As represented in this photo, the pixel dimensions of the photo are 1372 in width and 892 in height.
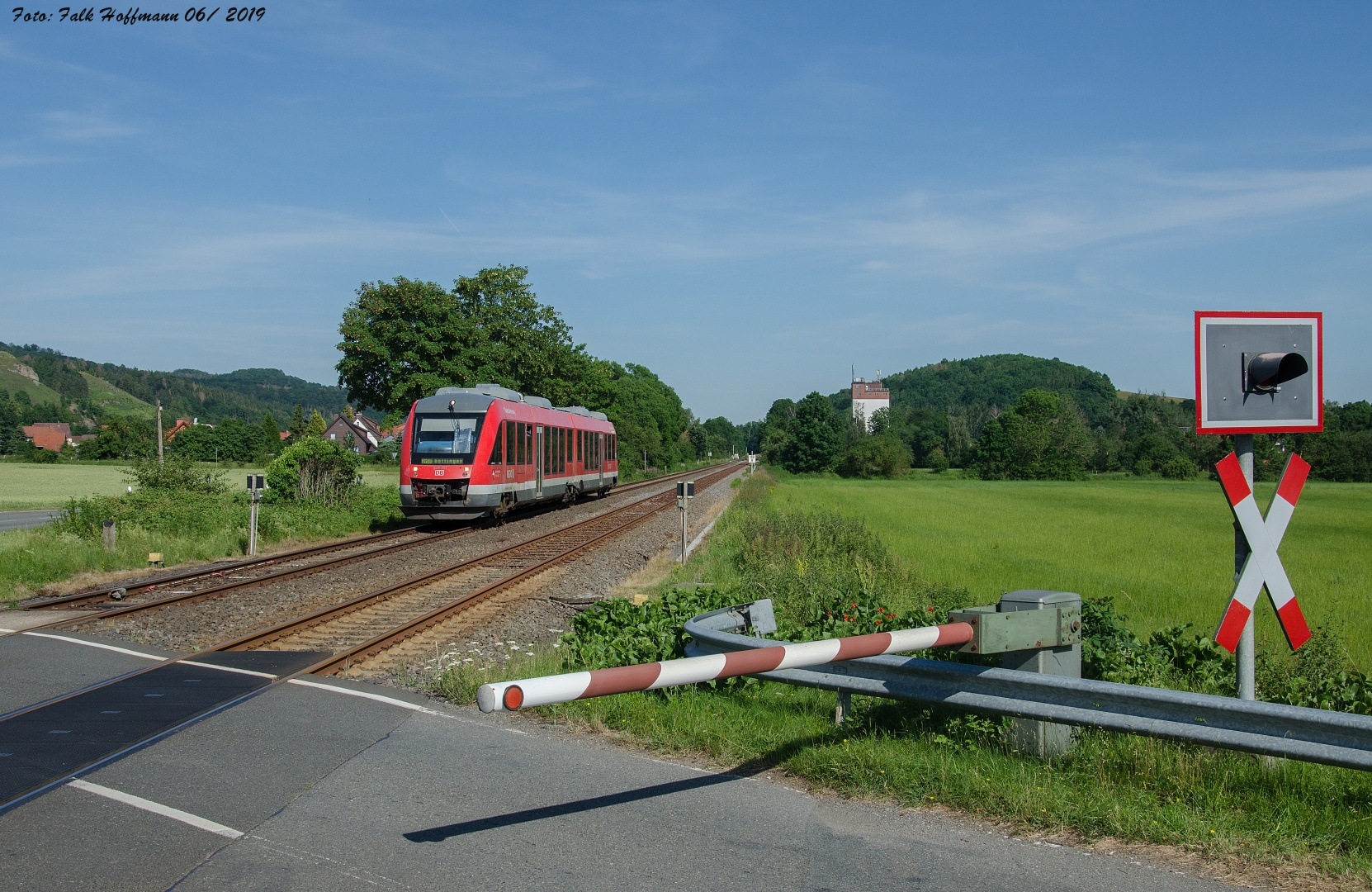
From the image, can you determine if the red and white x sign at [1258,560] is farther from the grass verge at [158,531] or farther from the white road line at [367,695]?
the grass verge at [158,531]

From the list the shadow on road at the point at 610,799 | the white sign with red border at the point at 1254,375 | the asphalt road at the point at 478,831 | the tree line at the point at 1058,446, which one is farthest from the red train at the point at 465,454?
the tree line at the point at 1058,446

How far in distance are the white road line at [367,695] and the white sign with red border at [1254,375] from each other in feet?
17.2

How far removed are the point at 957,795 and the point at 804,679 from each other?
1.19 meters

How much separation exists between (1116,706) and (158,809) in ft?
15.1

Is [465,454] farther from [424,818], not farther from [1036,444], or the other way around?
[1036,444]

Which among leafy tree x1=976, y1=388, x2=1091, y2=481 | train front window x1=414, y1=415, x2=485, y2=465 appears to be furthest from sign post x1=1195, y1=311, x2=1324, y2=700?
leafy tree x1=976, y1=388, x2=1091, y2=481

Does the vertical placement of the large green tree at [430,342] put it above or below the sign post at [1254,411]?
above

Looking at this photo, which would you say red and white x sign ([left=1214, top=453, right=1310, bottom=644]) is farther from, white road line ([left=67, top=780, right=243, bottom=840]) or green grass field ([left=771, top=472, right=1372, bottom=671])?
white road line ([left=67, top=780, right=243, bottom=840])

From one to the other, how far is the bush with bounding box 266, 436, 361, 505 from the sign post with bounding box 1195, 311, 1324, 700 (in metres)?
23.8

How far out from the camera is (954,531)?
26.4 m

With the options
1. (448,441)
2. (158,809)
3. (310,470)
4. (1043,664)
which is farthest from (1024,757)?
(310,470)

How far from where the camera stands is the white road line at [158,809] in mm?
4184

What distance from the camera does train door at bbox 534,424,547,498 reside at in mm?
26328

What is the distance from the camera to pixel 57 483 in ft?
178
